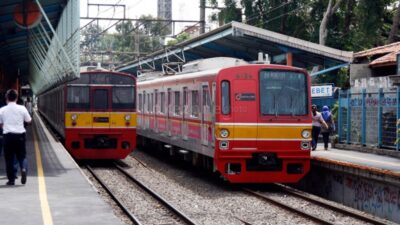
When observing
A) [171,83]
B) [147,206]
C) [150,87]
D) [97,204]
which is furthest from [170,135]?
[97,204]

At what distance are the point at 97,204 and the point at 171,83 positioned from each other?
904 cm

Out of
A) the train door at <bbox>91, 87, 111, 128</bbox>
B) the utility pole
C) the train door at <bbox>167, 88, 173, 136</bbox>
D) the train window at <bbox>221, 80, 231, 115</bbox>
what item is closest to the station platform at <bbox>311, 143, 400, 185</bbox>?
the train window at <bbox>221, 80, 231, 115</bbox>

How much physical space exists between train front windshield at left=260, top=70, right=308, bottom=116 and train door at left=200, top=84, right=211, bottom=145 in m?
1.18

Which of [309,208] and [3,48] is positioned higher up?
[3,48]

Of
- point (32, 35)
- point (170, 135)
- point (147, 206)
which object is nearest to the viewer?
point (147, 206)

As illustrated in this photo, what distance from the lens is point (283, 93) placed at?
14.5 meters

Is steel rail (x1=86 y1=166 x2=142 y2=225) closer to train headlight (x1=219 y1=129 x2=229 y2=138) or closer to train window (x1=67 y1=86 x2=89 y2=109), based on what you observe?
train window (x1=67 y1=86 x2=89 y2=109)

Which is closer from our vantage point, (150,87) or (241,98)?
(241,98)

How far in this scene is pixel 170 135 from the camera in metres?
19.3

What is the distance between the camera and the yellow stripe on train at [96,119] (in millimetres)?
18812

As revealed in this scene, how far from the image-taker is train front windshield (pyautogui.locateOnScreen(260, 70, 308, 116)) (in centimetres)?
1442

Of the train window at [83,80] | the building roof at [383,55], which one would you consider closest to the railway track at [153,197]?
the train window at [83,80]

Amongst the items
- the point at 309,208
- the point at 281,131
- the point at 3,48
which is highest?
the point at 3,48

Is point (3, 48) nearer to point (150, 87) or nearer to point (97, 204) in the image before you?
point (150, 87)
